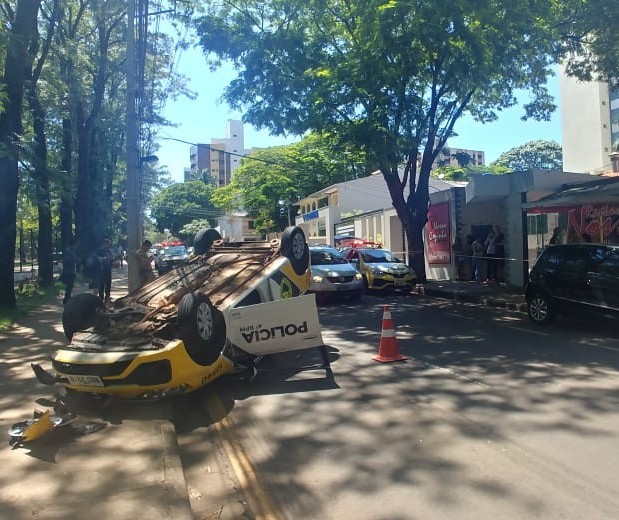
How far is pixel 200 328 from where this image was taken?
621 centimetres

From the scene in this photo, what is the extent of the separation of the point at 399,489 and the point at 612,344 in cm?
664

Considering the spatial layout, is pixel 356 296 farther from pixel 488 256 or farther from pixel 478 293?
pixel 488 256

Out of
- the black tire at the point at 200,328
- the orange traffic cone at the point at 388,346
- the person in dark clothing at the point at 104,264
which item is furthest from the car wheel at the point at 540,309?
the person in dark clothing at the point at 104,264

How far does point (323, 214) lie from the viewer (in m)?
45.6

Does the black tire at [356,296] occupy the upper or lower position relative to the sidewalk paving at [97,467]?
upper

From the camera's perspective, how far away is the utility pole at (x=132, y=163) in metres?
13.0

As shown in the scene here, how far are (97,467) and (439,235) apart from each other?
1984 centimetres

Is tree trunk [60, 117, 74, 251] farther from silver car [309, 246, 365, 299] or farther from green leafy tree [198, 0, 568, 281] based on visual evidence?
silver car [309, 246, 365, 299]

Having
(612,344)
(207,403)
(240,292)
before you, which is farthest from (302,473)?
(612,344)

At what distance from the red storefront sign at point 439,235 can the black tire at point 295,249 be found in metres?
13.6

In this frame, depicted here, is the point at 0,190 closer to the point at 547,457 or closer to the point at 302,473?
the point at 302,473

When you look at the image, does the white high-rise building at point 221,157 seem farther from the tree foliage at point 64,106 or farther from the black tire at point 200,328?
the black tire at point 200,328

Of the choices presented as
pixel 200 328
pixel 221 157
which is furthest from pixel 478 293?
pixel 221 157

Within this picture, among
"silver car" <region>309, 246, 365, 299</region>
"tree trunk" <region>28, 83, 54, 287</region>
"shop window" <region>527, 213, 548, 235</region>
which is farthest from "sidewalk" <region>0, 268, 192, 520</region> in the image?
"shop window" <region>527, 213, 548, 235</region>
